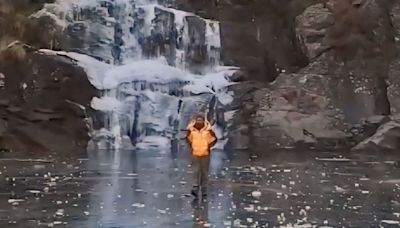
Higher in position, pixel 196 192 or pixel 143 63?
pixel 143 63

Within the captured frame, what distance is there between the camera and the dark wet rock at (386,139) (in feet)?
92.7

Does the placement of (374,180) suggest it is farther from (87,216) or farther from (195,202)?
(87,216)

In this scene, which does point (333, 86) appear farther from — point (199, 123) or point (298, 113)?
point (199, 123)

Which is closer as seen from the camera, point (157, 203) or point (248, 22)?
point (157, 203)

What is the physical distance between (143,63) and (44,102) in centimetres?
531

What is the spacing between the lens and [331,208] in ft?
43.1

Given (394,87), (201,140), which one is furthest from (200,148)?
(394,87)

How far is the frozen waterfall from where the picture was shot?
108ft

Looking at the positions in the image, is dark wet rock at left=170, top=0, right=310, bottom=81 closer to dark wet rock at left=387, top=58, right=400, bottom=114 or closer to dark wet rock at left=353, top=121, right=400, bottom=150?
dark wet rock at left=387, top=58, right=400, bottom=114

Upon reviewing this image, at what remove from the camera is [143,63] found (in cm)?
3491

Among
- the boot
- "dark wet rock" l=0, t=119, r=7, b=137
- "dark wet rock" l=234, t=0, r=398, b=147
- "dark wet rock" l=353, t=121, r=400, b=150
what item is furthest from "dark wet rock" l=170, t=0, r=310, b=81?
the boot

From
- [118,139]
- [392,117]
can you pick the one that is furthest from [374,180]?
[118,139]

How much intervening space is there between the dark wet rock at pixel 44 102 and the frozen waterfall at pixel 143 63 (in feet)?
2.64

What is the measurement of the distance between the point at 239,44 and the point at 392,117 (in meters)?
8.62
